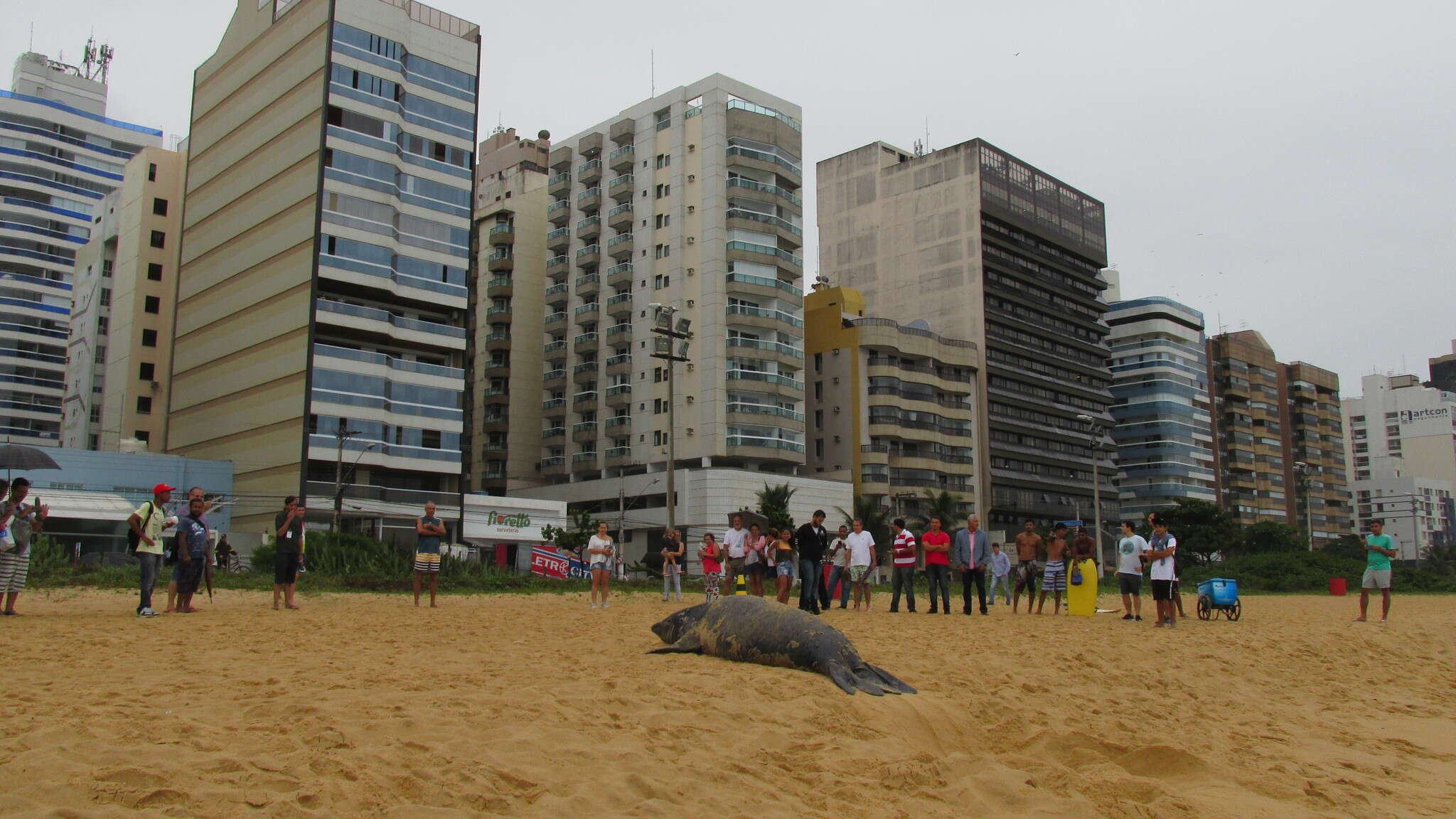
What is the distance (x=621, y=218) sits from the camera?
246ft

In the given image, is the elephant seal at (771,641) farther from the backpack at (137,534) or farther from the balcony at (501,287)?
the balcony at (501,287)

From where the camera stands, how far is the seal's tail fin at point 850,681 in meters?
8.45

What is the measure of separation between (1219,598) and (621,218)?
6125cm

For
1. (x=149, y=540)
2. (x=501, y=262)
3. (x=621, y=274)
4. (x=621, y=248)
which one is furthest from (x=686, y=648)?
(x=501, y=262)

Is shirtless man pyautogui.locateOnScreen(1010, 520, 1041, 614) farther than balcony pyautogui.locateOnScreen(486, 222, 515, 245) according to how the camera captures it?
No

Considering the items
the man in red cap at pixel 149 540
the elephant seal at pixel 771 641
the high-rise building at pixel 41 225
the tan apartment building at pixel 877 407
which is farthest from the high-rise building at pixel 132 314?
the elephant seal at pixel 771 641

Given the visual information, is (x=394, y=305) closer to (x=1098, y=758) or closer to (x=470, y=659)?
(x=470, y=659)

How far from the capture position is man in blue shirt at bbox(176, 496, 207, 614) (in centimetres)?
1478

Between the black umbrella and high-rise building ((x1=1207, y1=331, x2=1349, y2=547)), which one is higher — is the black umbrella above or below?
below

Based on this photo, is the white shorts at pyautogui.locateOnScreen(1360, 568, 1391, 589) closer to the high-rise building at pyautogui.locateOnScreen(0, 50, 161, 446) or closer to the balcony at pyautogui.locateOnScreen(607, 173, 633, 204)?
the balcony at pyautogui.locateOnScreen(607, 173, 633, 204)

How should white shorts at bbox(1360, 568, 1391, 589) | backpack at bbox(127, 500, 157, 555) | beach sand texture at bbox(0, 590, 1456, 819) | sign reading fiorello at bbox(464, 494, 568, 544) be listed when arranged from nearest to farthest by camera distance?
beach sand texture at bbox(0, 590, 1456, 819)
backpack at bbox(127, 500, 157, 555)
white shorts at bbox(1360, 568, 1391, 589)
sign reading fiorello at bbox(464, 494, 568, 544)

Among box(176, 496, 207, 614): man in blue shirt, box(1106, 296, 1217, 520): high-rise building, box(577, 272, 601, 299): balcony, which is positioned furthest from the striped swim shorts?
box(1106, 296, 1217, 520): high-rise building

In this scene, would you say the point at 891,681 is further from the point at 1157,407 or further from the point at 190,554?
the point at 1157,407

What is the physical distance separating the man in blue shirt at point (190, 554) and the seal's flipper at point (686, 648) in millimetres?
8061
